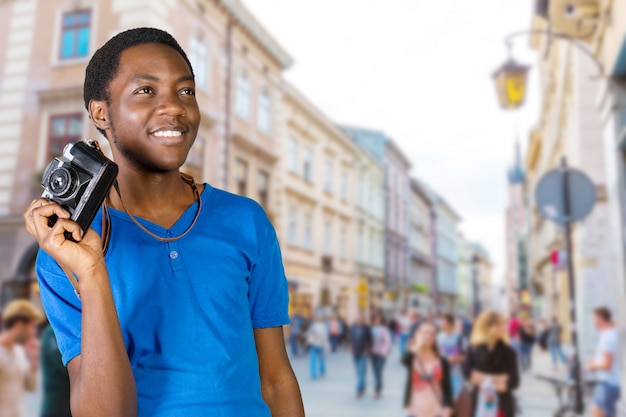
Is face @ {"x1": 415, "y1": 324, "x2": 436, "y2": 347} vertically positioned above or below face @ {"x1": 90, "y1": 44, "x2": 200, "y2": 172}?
below

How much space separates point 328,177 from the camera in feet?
120

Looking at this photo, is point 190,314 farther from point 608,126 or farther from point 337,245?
point 337,245

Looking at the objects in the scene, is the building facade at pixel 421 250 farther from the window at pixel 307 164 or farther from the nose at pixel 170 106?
the nose at pixel 170 106

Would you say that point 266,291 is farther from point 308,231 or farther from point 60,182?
point 308,231

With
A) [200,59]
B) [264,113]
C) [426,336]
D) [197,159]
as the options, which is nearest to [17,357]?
[426,336]

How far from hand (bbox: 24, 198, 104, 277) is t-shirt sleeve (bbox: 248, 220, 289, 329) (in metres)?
0.42

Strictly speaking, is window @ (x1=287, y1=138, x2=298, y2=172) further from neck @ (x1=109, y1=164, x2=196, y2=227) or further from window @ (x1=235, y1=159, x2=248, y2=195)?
neck @ (x1=109, y1=164, x2=196, y2=227)

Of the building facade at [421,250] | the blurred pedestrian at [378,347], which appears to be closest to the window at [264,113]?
the blurred pedestrian at [378,347]

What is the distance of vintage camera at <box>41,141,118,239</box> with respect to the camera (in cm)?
124

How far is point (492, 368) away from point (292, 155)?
2359 cm

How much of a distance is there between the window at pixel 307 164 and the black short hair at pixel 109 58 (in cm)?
3034

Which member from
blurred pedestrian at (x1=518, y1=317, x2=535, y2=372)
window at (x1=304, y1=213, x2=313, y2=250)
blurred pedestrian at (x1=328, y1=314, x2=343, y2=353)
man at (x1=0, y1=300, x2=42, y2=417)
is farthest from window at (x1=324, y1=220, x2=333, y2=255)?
man at (x1=0, y1=300, x2=42, y2=417)

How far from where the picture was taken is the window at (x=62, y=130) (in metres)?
17.6

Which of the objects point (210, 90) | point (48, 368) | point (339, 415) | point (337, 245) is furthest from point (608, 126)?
point (337, 245)
